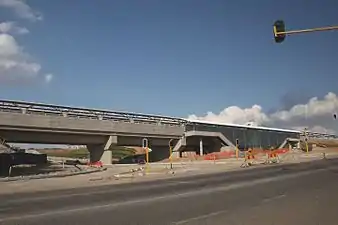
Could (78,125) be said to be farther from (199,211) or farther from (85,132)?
(199,211)

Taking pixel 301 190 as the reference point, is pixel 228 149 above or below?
above

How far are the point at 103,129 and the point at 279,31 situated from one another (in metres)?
52.5

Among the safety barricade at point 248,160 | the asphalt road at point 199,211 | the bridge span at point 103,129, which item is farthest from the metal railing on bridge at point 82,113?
the asphalt road at point 199,211

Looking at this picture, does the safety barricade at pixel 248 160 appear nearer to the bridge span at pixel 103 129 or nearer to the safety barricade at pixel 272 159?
the safety barricade at pixel 272 159

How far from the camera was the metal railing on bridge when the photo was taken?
55.5 m

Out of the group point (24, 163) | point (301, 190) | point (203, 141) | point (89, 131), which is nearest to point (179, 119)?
point (203, 141)

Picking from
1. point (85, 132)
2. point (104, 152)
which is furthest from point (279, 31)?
point (104, 152)

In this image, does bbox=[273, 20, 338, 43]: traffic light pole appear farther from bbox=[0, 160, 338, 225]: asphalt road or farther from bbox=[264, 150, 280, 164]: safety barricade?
bbox=[264, 150, 280, 164]: safety barricade

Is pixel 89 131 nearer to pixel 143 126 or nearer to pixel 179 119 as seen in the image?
pixel 143 126

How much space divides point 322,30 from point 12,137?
158 ft

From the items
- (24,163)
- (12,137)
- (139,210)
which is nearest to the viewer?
(139,210)

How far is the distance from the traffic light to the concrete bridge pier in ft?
175

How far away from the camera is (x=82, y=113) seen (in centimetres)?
6438

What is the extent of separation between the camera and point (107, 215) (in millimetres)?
11906
